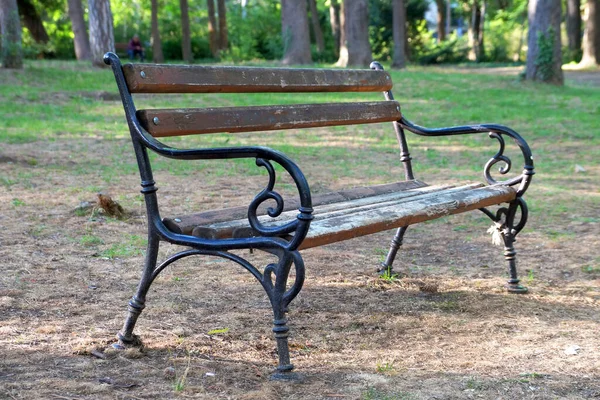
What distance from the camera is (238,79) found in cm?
352

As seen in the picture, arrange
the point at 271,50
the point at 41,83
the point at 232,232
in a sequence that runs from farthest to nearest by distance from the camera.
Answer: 1. the point at 271,50
2. the point at 41,83
3. the point at 232,232

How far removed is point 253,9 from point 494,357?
3510cm

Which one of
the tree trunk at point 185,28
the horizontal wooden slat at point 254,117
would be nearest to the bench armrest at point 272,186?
the horizontal wooden slat at point 254,117

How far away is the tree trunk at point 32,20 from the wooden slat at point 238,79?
88.3 ft

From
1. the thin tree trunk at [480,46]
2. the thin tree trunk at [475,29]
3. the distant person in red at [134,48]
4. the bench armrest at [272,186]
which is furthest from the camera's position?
the thin tree trunk at [475,29]

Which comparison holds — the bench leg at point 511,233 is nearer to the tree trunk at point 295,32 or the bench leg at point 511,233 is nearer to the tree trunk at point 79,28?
the tree trunk at point 295,32

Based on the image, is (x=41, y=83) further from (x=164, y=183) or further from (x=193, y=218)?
(x=193, y=218)

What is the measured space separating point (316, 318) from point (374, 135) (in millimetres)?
7636

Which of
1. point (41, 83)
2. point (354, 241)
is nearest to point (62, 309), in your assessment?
point (354, 241)

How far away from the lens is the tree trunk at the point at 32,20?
28484 millimetres

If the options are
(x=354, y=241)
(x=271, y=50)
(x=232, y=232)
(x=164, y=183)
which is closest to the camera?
(x=232, y=232)

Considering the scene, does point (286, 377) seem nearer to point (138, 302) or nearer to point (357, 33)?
point (138, 302)

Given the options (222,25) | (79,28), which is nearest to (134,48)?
(222,25)

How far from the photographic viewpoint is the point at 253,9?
3672cm
